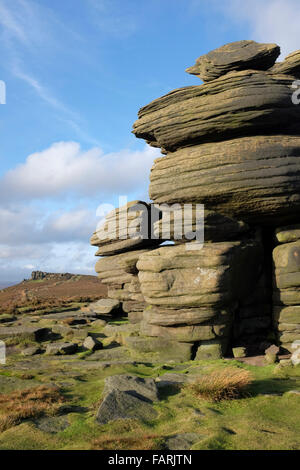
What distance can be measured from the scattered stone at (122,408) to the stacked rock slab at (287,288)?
1432cm

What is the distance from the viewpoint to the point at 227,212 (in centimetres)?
2447

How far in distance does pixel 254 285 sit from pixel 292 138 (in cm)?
1094

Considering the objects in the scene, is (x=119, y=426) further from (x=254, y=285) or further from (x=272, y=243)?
(x=272, y=243)

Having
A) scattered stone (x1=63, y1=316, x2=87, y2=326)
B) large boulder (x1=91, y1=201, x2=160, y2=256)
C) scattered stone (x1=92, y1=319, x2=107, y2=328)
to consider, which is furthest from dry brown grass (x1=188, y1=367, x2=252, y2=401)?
scattered stone (x1=63, y1=316, x2=87, y2=326)

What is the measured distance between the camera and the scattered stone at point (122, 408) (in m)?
11.2

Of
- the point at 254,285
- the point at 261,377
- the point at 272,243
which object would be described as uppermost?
the point at 272,243

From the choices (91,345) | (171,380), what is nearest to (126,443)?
(171,380)

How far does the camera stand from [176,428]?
1070 cm

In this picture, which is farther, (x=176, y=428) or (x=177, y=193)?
(x=177, y=193)

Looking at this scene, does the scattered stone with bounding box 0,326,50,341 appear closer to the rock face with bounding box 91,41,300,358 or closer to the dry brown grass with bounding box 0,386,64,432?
the rock face with bounding box 91,41,300,358

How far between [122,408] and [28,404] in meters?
3.64
